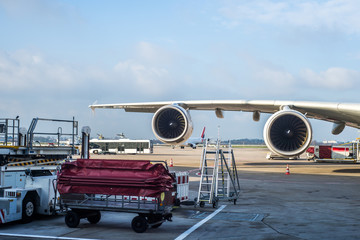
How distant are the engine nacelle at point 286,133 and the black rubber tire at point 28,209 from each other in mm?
13439

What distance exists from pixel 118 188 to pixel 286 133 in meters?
13.3

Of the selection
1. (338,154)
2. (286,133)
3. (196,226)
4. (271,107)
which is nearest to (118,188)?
(196,226)

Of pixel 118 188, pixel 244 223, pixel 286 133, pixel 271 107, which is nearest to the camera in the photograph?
pixel 118 188

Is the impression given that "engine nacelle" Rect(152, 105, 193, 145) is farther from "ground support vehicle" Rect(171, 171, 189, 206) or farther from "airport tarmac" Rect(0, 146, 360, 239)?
"ground support vehicle" Rect(171, 171, 189, 206)

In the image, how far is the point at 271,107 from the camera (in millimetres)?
23953

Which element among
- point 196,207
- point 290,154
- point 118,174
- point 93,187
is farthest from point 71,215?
point 290,154

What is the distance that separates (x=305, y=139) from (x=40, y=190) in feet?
47.2

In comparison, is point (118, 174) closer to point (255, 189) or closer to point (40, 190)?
point (40, 190)

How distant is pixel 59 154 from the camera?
607 inches

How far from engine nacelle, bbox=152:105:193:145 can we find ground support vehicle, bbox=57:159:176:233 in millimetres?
13645

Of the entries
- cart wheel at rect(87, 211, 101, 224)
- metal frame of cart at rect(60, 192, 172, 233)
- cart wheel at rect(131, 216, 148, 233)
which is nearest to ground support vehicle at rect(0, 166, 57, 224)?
metal frame of cart at rect(60, 192, 172, 233)

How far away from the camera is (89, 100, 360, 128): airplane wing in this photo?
20.5 metres

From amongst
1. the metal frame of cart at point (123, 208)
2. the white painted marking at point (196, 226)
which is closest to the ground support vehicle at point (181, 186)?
the white painted marking at point (196, 226)

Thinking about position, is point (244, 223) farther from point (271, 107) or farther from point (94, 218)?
point (271, 107)
